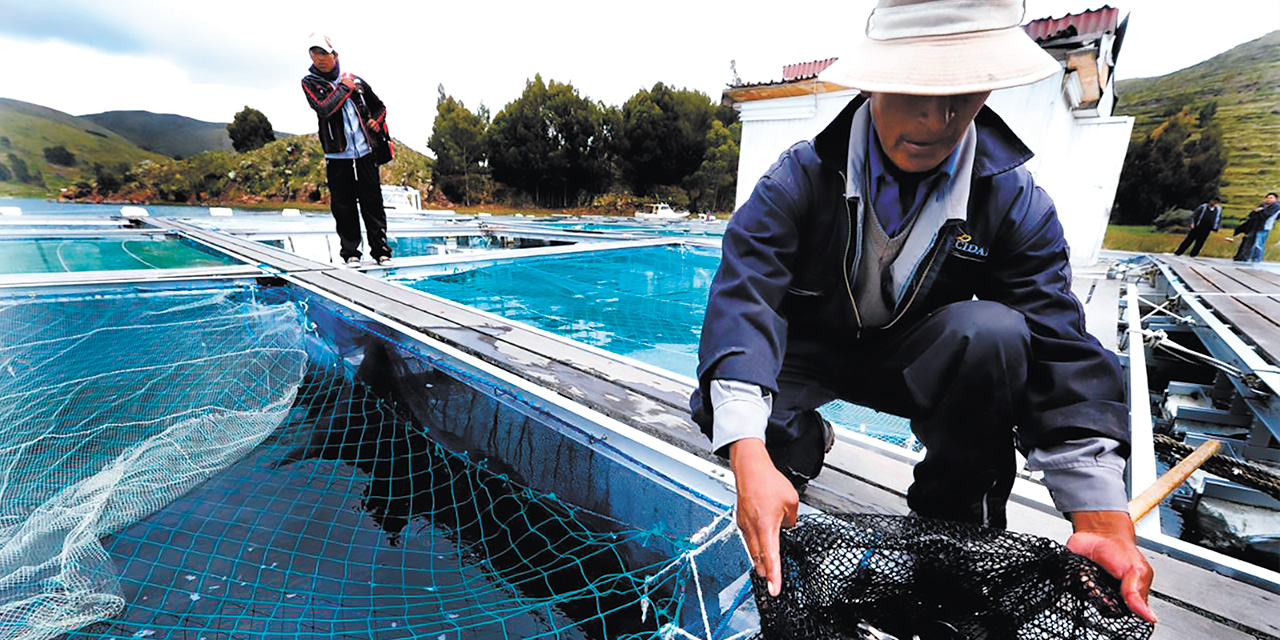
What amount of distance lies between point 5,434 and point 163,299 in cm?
125

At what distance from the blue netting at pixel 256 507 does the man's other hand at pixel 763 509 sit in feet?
1.44

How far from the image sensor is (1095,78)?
5809 mm

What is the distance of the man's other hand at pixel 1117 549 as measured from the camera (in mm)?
650

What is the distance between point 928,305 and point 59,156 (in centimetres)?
2137

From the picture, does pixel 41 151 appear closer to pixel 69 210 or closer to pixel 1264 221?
pixel 69 210

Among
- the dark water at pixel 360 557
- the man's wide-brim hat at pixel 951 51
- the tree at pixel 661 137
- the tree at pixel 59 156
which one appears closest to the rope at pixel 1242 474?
the man's wide-brim hat at pixel 951 51

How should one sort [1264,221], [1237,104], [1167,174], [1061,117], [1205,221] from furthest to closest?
[1237,104] → [1167,174] → [1205,221] → [1264,221] → [1061,117]

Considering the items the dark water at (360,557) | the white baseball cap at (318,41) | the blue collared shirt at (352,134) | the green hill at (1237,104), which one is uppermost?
the green hill at (1237,104)

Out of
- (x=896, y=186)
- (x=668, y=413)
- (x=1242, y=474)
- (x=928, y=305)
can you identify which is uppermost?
(x=896, y=186)

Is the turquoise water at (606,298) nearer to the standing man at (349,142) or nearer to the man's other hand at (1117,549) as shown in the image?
the standing man at (349,142)

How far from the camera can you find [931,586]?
2.80 feet

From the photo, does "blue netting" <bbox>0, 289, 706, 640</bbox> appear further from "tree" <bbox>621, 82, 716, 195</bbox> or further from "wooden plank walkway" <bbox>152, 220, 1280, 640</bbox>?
"tree" <bbox>621, 82, 716, 195</bbox>

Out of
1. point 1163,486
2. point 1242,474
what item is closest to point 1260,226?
point 1242,474

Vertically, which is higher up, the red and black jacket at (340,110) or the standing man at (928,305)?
the red and black jacket at (340,110)
